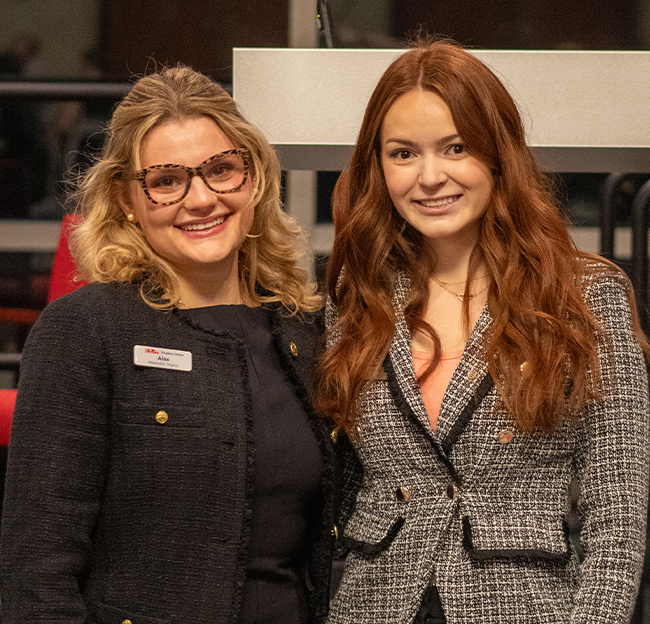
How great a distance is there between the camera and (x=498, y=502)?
152cm

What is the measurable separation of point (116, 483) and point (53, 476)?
4.6 inches

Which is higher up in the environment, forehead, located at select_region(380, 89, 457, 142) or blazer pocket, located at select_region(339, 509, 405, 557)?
forehead, located at select_region(380, 89, 457, 142)

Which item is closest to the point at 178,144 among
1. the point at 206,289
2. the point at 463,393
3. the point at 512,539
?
the point at 206,289

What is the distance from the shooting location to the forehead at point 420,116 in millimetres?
1592

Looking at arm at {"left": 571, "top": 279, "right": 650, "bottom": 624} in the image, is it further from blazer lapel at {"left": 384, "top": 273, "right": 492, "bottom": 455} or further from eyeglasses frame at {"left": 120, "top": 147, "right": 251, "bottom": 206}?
eyeglasses frame at {"left": 120, "top": 147, "right": 251, "bottom": 206}

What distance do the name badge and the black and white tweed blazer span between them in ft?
1.24

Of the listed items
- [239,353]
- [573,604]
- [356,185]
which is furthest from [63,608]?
[356,185]

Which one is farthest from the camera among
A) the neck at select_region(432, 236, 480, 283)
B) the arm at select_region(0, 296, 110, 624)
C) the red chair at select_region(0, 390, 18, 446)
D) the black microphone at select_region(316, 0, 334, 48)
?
the black microphone at select_region(316, 0, 334, 48)

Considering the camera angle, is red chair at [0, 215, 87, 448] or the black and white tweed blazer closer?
the black and white tweed blazer

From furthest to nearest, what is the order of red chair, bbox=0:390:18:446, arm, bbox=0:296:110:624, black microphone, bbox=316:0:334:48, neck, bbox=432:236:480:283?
black microphone, bbox=316:0:334:48 → red chair, bbox=0:390:18:446 → neck, bbox=432:236:480:283 → arm, bbox=0:296:110:624

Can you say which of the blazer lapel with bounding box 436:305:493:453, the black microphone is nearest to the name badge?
the blazer lapel with bounding box 436:305:493:453

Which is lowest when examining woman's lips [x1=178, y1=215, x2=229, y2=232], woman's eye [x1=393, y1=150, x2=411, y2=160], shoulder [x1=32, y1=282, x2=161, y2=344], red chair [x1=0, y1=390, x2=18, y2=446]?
red chair [x1=0, y1=390, x2=18, y2=446]

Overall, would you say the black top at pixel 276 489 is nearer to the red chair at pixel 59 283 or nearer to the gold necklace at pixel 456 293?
the gold necklace at pixel 456 293

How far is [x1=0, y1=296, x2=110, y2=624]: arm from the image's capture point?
138 cm
